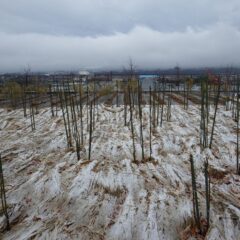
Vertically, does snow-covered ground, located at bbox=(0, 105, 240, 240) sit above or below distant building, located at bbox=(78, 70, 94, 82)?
below

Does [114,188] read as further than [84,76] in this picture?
No

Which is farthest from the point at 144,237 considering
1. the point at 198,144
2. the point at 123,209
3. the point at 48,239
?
the point at 198,144

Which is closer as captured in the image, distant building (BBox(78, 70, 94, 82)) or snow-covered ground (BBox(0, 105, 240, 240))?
snow-covered ground (BBox(0, 105, 240, 240))

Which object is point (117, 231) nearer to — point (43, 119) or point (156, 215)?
point (156, 215)

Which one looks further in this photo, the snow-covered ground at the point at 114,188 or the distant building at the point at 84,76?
the distant building at the point at 84,76

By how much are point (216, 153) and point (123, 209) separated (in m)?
2.27

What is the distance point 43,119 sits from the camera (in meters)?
7.52

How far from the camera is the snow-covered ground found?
2.61 metres

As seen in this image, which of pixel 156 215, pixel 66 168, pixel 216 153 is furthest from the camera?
pixel 216 153

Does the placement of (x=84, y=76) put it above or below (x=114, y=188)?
above

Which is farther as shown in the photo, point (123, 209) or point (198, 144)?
point (198, 144)

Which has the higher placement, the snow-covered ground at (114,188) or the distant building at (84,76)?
the distant building at (84,76)

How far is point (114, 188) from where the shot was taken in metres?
3.32

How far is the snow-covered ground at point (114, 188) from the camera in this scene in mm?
2613
